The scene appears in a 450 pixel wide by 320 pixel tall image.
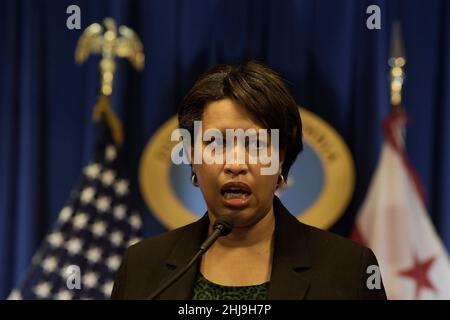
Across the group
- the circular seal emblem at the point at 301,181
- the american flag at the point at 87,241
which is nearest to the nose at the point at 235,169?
the circular seal emblem at the point at 301,181

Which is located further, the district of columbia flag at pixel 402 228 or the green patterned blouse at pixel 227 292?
the district of columbia flag at pixel 402 228

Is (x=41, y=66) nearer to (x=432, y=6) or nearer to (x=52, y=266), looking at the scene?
(x=52, y=266)

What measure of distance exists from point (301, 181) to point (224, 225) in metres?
1.92

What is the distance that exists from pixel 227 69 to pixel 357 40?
1.86 m

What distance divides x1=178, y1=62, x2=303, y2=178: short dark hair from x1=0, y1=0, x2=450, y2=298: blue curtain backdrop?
173 centimetres

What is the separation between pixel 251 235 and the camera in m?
1.43

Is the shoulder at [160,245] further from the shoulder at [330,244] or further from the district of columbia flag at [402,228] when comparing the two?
the district of columbia flag at [402,228]

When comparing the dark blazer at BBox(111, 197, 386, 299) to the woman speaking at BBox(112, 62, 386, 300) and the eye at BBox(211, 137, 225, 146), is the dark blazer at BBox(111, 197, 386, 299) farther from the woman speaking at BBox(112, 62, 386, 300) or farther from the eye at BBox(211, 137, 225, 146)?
the eye at BBox(211, 137, 225, 146)

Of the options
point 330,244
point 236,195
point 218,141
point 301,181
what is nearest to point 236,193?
point 236,195

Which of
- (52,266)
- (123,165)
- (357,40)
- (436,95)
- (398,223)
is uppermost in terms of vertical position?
(357,40)

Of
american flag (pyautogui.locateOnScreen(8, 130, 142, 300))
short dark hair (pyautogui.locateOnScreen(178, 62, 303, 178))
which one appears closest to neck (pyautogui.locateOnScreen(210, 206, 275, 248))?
short dark hair (pyautogui.locateOnScreen(178, 62, 303, 178))

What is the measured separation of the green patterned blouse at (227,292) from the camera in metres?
1.35
